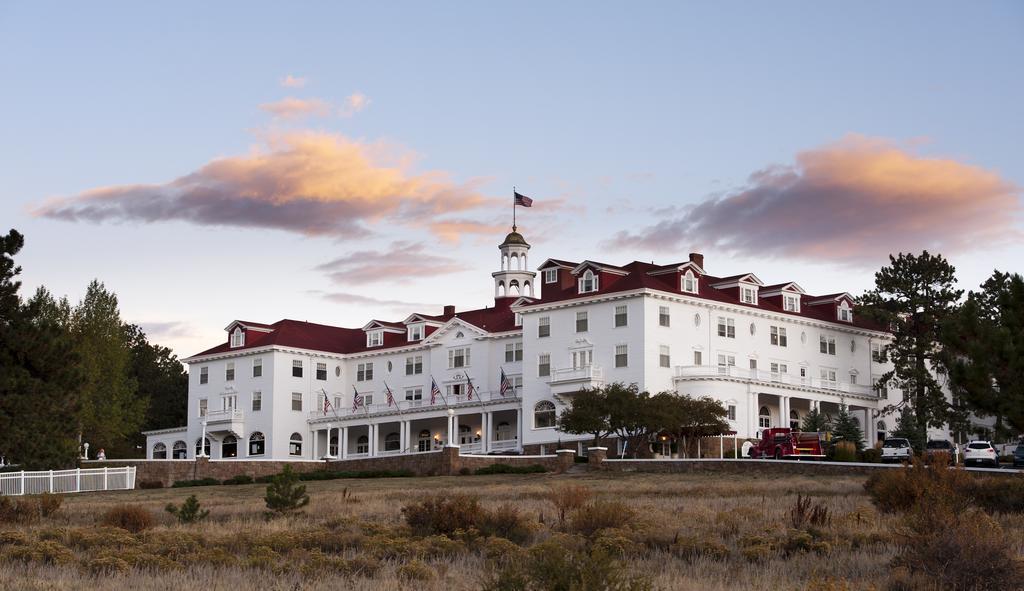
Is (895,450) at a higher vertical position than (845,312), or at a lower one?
lower

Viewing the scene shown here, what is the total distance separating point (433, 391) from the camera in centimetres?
8900

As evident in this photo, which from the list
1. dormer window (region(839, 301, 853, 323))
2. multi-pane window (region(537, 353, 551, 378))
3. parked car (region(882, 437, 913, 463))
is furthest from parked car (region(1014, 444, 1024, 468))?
dormer window (region(839, 301, 853, 323))

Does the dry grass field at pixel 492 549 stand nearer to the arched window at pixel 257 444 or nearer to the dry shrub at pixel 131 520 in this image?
the dry shrub at pixel 131 520

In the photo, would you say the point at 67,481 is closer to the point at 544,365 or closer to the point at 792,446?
the point at 544,365

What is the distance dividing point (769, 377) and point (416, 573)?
64.0 metres

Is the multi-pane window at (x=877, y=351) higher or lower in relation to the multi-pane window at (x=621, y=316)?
lower

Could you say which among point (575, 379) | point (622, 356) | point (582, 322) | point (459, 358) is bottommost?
point (575, 379)

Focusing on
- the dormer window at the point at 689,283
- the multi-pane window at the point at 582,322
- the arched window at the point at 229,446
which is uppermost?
the dormer window at the point at 689,283

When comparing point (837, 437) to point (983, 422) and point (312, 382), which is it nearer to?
point (983, 422)

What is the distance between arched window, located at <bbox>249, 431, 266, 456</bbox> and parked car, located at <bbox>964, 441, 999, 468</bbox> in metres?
50.0

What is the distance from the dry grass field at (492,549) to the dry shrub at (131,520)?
38 centimetres

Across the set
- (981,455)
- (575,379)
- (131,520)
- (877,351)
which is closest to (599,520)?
(131,520)

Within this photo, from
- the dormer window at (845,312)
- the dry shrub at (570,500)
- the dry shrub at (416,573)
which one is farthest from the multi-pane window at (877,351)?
the dry shrub at (416,573)

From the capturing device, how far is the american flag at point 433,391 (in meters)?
88.9
